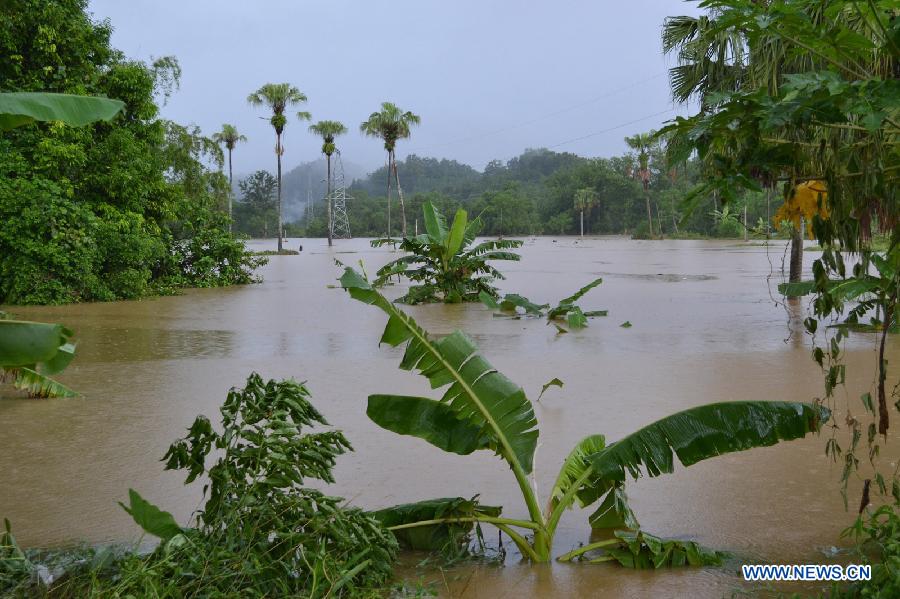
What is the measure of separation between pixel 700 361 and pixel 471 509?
575 centimetres

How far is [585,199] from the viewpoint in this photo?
84.1 meters

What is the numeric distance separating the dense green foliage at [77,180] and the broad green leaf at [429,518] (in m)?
12.8

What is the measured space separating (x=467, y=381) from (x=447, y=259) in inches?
475

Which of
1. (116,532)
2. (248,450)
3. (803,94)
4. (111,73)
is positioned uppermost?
(111,73)

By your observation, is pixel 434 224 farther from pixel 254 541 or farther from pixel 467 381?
pixel 254 541

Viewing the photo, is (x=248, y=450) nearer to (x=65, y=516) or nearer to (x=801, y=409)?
(x=65, y=516)

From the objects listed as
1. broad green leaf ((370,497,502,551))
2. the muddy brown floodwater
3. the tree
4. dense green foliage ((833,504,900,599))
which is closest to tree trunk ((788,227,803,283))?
the muddy brown floodwater

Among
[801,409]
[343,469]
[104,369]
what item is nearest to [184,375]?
[104,369]

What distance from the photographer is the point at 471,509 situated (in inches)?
147

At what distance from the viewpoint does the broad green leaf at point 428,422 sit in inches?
145

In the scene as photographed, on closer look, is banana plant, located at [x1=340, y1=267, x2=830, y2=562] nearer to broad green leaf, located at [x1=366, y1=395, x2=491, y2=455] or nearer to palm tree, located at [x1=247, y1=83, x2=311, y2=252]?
broad green leaf, located at [x1=366, y1=395, x2=491, y2=455]

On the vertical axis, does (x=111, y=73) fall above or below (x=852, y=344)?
above

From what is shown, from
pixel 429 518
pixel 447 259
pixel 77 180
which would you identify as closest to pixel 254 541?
pixel 429 518

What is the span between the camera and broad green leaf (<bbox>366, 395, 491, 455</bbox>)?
3.69 metres
